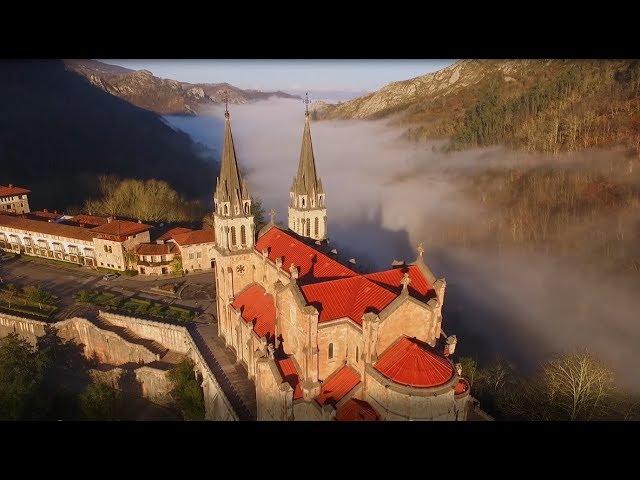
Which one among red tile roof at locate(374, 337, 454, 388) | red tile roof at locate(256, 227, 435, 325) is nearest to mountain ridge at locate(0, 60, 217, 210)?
red tile roof at locate(256, 227, 435, 325)

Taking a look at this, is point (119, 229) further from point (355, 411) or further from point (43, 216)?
point (355, 411)

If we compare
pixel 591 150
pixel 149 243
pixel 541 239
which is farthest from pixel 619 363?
pixel 149 243

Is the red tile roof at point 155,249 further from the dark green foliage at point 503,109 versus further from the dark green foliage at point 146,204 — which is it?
the dark green foliage at point 503,109

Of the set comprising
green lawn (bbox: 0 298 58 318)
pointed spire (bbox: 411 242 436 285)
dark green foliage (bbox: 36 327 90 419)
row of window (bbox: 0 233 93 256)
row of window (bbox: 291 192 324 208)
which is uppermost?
row of window (bbox: 291 192 324 208)

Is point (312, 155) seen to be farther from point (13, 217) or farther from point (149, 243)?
point (13, 217)

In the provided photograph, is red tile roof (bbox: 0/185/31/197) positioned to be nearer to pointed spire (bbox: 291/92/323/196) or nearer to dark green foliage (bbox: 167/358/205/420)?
dark green foliage (bbox: 167/358/205/420)
